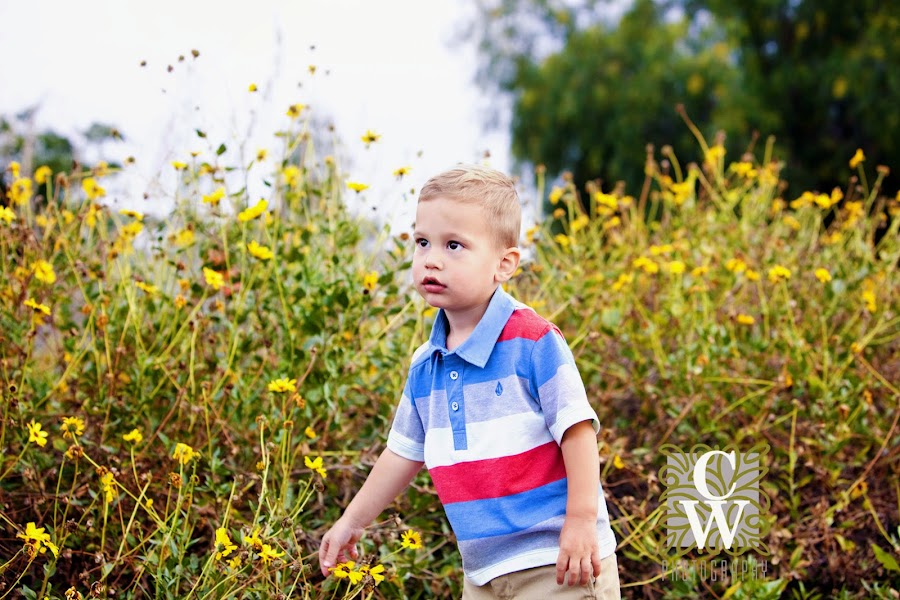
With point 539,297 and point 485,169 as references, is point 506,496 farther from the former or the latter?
point 539,297

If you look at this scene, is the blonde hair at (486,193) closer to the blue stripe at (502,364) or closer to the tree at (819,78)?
the blue stripe at (502,364)

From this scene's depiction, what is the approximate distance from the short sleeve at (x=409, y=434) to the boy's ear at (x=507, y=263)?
1.02 feet

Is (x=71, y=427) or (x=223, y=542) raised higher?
(x=71, y=427)

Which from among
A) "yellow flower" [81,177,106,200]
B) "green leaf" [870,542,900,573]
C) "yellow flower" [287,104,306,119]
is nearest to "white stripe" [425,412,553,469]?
"green leaf" [870,542,900,573]

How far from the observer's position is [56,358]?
9.70ft

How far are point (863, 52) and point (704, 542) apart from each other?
928cm

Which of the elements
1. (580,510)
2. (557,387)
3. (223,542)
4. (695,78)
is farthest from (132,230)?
(695,78)

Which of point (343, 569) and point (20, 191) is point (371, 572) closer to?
point (343, 569)

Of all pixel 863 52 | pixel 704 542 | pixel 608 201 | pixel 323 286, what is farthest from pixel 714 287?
pixel 863 52

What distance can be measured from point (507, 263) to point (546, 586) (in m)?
0.60

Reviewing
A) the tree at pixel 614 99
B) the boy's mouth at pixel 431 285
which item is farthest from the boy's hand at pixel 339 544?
the tree at pixel 614 99

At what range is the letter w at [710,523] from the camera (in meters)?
2.58

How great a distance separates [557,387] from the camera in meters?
1.69

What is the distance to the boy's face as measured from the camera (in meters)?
1.72
